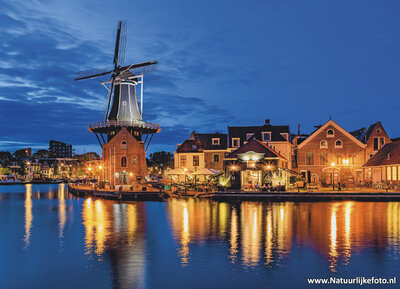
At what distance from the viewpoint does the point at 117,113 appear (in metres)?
72.7

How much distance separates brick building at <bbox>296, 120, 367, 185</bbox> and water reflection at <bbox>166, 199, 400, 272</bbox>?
773 inches

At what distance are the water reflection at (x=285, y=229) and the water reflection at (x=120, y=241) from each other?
2568mm

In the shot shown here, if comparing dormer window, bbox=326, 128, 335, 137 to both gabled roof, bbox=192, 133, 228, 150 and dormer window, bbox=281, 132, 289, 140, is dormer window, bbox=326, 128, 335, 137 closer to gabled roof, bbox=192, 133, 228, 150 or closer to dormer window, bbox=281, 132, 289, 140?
dormer window, bbox=281, 132, 289, 140

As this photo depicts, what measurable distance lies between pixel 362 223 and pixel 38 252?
23.8 meters

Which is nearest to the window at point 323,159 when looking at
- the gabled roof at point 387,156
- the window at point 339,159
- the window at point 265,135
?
the window at point 339,159

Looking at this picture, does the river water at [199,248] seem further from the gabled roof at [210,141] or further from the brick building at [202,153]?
the gabled roof at [210,141]

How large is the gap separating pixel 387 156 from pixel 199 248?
44179mm

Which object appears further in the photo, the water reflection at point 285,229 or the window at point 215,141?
the window at point 215,141

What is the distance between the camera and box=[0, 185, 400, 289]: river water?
1908cm

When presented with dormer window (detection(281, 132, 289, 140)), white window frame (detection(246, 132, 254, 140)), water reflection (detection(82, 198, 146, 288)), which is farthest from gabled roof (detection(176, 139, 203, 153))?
water reflection (detection(82, 198, 146, 288))

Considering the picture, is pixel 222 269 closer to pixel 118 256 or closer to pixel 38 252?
pixel 118 256

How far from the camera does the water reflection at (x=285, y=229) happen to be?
2354 centimetres

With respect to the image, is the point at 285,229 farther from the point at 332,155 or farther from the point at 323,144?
the point at 323,144

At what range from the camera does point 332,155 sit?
67750 mm
